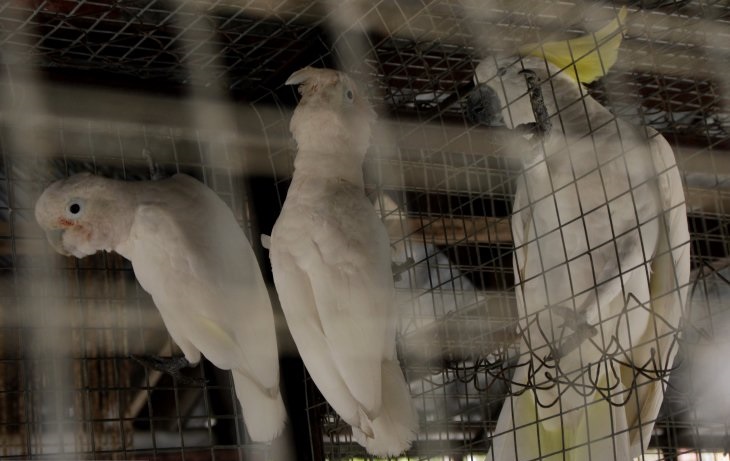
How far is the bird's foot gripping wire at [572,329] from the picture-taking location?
1419mm

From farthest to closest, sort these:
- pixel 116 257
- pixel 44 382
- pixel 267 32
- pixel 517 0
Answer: pixel 116 257
pixel 44 382
pixel 267 32
pixel 517 0

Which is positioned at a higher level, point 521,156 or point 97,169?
point 97,169

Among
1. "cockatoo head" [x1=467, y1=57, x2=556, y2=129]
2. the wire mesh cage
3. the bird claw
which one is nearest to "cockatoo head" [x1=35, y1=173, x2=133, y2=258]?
the wire mesh cage

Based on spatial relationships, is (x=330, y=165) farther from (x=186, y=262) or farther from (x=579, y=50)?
(x=579, y=50)

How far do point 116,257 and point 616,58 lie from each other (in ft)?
3.26

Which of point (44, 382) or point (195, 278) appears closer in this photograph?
point (195, 278)

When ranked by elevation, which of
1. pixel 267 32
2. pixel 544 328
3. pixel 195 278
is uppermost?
pixel 267 32

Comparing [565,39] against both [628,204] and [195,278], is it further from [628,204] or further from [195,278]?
[195,278]

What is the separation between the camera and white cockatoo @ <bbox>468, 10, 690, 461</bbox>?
1.53m

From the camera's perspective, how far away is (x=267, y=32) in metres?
1.57

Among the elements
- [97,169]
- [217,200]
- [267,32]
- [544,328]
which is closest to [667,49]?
[544,328]

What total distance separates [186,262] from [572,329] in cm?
57

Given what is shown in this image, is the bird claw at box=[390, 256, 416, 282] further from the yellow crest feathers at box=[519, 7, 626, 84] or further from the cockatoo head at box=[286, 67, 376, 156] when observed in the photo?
the yellow crest feathers at box=[519, 7, 626, 84]

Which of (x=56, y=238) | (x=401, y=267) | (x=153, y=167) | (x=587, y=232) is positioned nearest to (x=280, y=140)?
(x=153, y=167)
